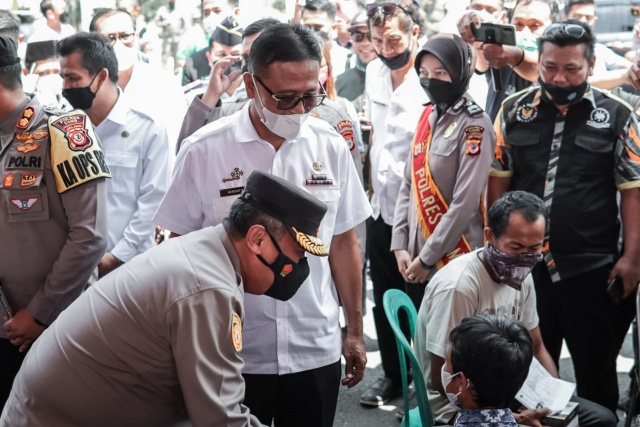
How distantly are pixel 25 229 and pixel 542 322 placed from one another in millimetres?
2548

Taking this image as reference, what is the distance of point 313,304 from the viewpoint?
303cm

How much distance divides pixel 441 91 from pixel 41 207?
2149mm

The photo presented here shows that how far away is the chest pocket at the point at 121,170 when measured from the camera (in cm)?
427

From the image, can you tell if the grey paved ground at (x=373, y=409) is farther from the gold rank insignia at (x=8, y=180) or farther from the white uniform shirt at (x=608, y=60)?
the gold rank insignia at (x=8, y=180)

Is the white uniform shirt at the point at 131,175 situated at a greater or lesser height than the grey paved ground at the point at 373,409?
greater

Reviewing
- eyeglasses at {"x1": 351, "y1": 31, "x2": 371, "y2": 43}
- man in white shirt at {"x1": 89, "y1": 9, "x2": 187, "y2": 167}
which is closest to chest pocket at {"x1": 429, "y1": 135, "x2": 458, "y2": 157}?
man in white shirt at {"x1": 89, "y1": 9, "x2": 187, "y2": 167}

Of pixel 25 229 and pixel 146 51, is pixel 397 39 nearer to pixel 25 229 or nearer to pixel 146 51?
pixel 25 229

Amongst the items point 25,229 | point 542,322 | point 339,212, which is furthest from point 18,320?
point 542,322

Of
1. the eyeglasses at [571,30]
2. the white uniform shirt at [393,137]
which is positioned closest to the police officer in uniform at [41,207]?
the white uniform shirt at [393,137]

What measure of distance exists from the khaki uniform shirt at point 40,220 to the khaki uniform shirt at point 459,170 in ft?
5.84

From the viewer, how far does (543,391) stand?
3424 mm

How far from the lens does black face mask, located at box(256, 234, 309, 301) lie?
243cm

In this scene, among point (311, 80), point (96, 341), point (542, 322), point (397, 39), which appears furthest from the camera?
point (397, 39)

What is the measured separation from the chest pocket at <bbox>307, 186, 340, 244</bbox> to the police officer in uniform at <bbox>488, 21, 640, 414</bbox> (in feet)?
5.24
